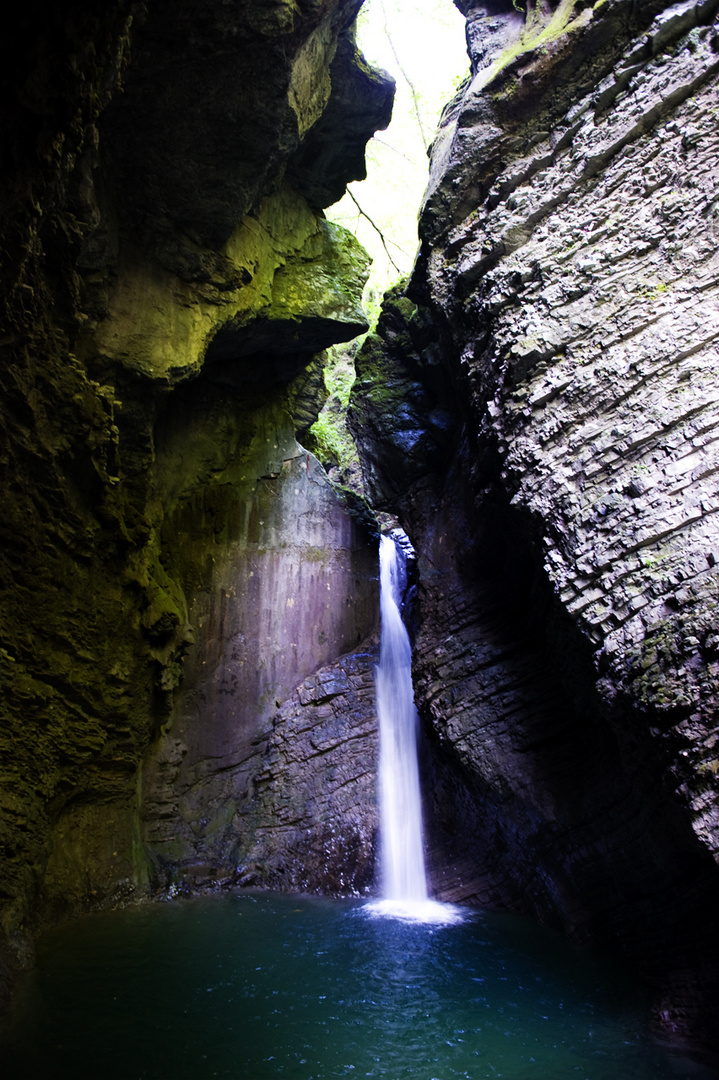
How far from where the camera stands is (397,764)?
9.71 meters

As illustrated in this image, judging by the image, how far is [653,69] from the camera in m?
6.50

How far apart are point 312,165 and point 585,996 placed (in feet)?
34.5

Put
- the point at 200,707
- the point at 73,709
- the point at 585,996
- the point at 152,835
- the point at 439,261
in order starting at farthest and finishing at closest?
the point at 200,707 → the point at 152,835 → the point at 439,261 → the point at 73,709 → the point at 585,996

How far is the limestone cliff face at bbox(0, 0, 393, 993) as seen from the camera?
550 centimetres

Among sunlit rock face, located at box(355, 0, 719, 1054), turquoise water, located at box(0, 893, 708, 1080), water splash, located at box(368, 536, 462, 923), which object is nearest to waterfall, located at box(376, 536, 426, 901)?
water splash, located at box(368, 536, 462, 923)

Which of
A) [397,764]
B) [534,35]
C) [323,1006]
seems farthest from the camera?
[397,764]

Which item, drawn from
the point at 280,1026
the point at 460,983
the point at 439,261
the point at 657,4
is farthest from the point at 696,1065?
the point at 657,4

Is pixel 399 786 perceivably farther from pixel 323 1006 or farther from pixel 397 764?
pixel 323 1006

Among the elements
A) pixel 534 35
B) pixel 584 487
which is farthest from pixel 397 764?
pixel 534 35

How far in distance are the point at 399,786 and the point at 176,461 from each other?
20.5 feet

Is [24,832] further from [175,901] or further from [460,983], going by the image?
[460,983]

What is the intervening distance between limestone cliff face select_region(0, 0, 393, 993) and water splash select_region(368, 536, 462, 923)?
27 centimetres

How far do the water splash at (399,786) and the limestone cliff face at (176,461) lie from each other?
10.8 inches

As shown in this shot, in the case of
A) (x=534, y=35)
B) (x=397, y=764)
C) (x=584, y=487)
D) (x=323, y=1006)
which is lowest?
(x=323, y=1006)
